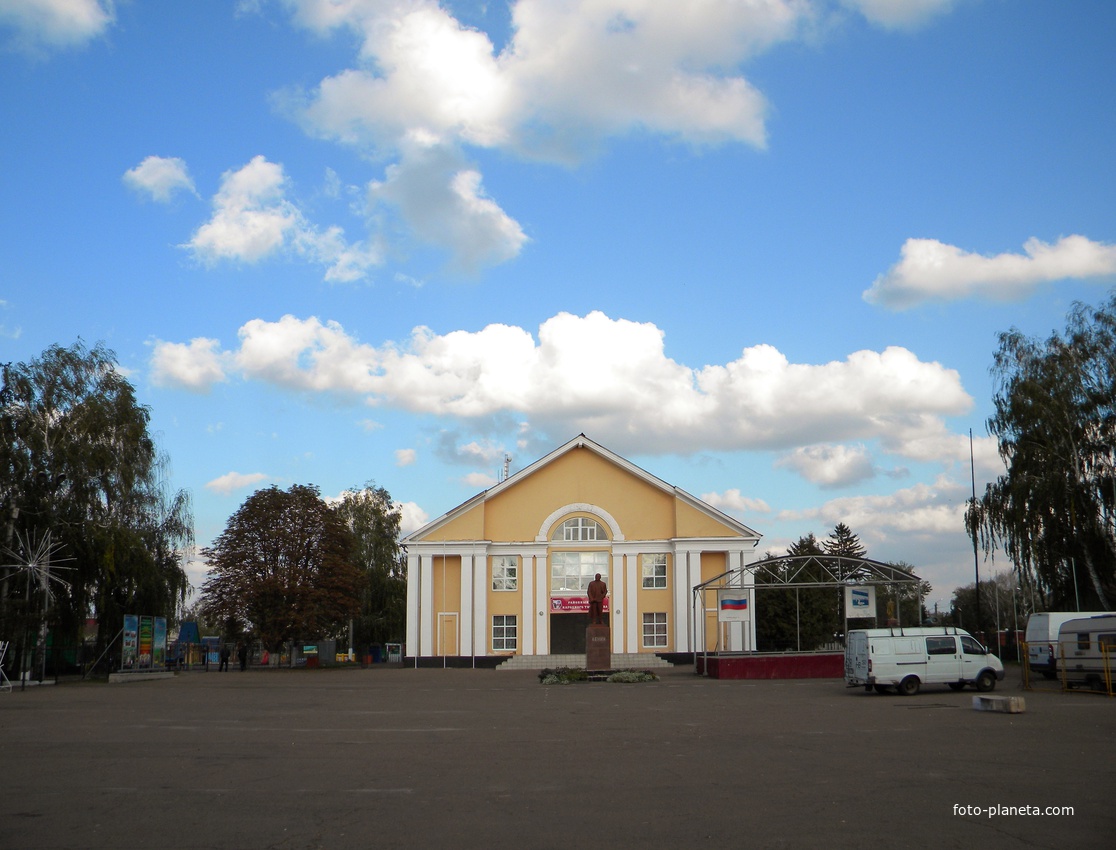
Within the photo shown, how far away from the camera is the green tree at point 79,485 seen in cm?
3762

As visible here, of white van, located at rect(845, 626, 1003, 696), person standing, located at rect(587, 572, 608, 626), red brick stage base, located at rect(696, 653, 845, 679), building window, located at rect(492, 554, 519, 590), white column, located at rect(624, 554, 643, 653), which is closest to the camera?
white van, located at rect(845, 626, 1003, 696)

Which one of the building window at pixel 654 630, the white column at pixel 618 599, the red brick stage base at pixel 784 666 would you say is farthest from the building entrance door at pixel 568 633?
the red brick stage base at pixel 784 666

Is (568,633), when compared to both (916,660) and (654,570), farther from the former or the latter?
(916,660)

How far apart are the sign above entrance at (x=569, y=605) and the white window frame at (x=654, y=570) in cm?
240

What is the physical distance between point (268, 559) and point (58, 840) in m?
44.5

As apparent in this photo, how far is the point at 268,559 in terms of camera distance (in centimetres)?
5134

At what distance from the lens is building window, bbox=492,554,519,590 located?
51250 mm

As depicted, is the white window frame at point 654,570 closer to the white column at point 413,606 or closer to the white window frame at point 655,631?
the white window frame at point 655,631

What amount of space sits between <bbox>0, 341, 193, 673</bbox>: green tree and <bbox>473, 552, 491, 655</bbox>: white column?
1512cm

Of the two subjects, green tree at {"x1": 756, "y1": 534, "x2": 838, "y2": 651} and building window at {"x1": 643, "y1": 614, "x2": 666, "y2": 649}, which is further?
green tree at {"x1": 756, "y1": 534, "x2": 838, "y2": 651}

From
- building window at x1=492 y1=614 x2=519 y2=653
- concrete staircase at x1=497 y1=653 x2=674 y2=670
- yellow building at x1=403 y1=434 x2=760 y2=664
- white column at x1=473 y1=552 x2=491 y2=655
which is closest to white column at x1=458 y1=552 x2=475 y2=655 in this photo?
yellow building at x1=403 y1=434 x2=760 y2=664

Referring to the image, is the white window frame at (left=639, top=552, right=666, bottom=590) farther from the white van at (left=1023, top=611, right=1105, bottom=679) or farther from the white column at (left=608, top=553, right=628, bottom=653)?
the white van at (left=1023, top=611, right=1105, bottom=679)

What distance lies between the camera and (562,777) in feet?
37.7

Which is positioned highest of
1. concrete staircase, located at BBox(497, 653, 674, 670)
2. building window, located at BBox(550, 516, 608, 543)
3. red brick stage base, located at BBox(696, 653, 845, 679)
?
building window, located at BBox(550, 516, 608, 543)
